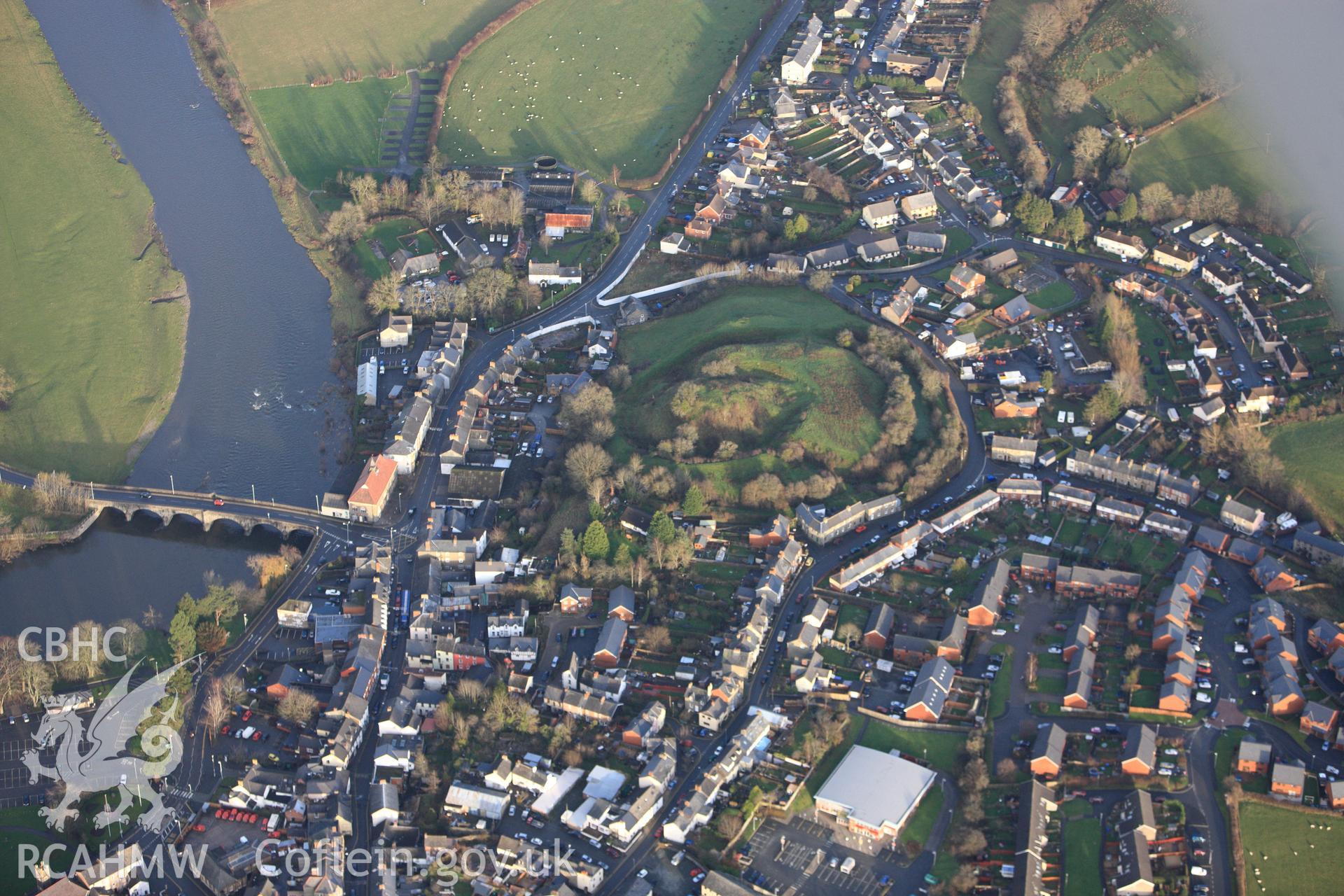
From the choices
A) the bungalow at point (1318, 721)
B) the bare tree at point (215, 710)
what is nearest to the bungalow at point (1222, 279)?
the bungalow at point (1318, 721)

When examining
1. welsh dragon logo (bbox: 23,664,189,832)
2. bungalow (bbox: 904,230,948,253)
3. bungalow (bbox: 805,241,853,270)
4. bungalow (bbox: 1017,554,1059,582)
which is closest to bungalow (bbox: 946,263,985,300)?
bungalow (bbox: 904,230,948,253)

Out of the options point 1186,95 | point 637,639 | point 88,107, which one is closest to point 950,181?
point 1186,95

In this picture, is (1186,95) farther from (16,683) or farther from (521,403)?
(16,683)

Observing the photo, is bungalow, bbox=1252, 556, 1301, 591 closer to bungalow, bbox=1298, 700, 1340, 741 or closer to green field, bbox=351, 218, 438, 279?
bungalow, bbox=1298, 700, 1340, 741

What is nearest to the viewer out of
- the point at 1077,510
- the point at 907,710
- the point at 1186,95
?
the point at 907,710

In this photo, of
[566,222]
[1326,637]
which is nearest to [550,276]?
[566,222]

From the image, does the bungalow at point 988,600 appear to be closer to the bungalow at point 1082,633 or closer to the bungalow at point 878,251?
the bungalow at point 1082,633
